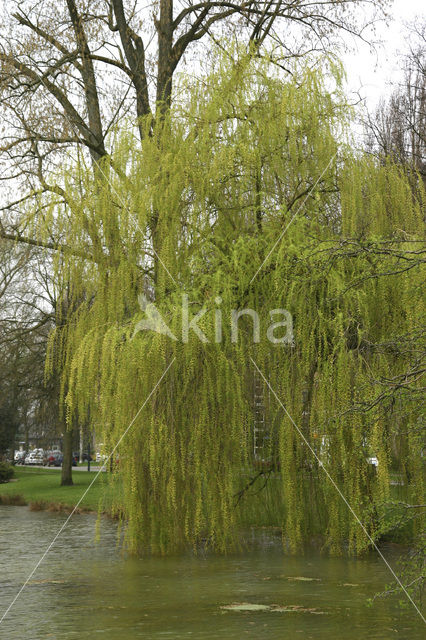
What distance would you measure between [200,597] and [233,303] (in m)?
4.87

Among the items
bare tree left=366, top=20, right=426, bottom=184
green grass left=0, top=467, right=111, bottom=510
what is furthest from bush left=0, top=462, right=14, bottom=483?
bare tree left=366, top=20, right=426, bottom=184

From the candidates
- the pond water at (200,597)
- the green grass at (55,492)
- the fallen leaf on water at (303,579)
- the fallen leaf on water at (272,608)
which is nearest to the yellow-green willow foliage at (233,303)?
the pond water at (200,597)

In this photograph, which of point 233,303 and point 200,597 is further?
point 233,303

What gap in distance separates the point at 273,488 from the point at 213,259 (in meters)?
3.71

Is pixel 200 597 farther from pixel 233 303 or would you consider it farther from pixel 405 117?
pixel 405 117

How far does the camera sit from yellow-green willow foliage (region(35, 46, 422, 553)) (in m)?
12.2

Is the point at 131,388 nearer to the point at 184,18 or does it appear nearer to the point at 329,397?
the point at 329,397

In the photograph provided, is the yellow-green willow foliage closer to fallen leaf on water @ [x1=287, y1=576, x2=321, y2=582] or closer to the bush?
fallen leaf on water @ [x1=287, y1=576, x2=321, y2=582]

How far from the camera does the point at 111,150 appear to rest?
48.0ft

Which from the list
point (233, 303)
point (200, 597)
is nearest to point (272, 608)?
point (200, 597)

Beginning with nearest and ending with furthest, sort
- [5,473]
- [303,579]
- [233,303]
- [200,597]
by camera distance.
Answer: [200,597] < [303,579] < [233,303] < [5,473]

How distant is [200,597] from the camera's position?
959 cm

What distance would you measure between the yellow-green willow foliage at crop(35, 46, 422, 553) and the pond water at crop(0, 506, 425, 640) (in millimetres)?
759

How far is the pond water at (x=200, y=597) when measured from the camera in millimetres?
7996
